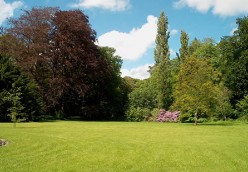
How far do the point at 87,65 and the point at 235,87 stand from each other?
22.3 metres

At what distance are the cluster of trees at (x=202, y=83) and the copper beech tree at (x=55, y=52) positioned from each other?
11.9m

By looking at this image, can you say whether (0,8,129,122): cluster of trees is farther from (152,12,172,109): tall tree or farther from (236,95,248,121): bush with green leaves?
(236,95,248,121): bush with green leaves

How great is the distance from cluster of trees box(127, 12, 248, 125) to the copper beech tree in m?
11.9

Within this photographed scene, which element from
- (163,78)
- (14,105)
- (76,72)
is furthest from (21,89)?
(163,78)

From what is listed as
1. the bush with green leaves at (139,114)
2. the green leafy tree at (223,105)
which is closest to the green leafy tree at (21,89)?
the bush with green leaves at (139,114)

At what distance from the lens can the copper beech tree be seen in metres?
45.3

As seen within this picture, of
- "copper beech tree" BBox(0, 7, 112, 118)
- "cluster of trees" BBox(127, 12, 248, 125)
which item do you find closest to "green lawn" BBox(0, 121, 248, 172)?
"cluster of trees" BBox(127, 12, 248, 125)

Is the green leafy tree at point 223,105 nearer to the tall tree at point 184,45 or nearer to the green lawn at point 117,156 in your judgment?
the tall tree at point 184,45

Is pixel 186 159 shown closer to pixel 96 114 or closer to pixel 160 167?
pixel 160 167

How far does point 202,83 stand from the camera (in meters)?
37.5

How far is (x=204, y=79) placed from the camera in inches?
1479

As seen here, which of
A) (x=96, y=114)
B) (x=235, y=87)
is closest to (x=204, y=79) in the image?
(x=235, y=87)

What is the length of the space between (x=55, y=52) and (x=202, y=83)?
67.1 ft

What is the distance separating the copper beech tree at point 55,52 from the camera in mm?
45312
